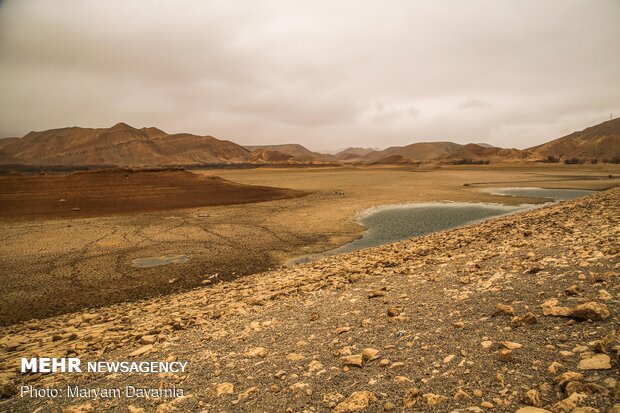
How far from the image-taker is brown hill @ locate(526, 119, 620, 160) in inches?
5103

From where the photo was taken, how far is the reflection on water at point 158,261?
12984 millimetres

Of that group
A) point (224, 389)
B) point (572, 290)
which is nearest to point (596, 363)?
point (572, 290)

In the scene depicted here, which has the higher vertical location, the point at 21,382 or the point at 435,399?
the point at 435,399

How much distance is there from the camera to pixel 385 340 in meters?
5.12

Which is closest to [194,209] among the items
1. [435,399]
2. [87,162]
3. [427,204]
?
[427,204]

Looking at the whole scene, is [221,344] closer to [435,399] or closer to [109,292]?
[435,399]

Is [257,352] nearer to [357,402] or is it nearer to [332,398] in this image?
[332,398]

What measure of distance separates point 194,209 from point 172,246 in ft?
34.3

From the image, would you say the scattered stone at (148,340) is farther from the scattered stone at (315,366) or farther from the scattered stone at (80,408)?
the scattered stone at (315,366)

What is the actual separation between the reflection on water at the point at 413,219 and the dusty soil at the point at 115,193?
39.4 ft

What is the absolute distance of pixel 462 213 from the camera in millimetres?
22531

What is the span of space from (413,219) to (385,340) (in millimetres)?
16821

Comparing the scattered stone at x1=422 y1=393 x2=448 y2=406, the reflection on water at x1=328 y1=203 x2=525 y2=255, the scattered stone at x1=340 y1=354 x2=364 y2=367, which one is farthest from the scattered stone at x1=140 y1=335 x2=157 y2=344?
the reflection on water at x1=328 y1=203 x2=525 y2=255

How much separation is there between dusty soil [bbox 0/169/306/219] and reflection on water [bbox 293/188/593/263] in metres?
12.0
